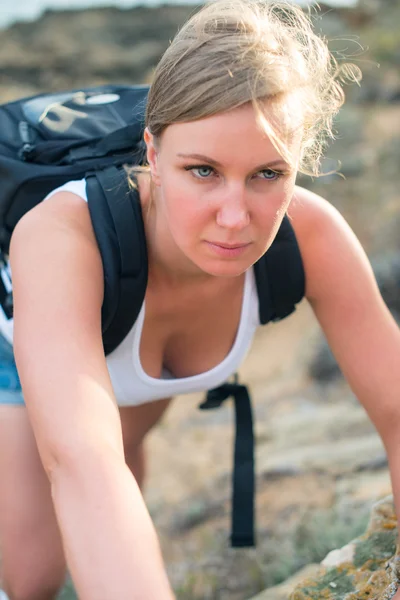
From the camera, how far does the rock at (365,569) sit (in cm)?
182

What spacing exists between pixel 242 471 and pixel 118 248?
1.12m

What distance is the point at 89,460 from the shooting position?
4.58ft

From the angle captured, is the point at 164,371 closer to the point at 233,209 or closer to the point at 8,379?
the point at 8,379

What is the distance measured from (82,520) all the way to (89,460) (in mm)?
104

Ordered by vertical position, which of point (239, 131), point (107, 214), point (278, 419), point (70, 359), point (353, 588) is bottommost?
point (278, 419)

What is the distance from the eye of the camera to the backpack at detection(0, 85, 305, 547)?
177 cm

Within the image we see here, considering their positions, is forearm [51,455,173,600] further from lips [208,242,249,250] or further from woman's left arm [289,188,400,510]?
woman's left arm [289,188,400,510]

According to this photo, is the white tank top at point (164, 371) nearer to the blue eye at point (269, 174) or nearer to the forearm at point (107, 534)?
the blue eye at point (269, 174)

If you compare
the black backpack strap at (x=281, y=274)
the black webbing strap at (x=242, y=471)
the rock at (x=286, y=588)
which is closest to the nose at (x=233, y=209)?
the black backpack strap at (x=281, y=274)

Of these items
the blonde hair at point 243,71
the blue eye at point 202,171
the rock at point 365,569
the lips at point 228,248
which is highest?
the blonde hair at point 243,71

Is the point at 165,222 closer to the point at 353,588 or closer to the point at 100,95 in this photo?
the point at 100,95

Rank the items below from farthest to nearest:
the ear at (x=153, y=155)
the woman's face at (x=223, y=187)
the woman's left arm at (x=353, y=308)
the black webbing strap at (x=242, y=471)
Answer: the black webbing strap at (x=242, y=471), the woman's left arm at (x=353, y=308), the ear at (x=153, y=155), the woman's face at (x=223, y=187)

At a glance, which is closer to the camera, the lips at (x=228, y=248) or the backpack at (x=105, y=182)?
the lips at (x=228, y=248)

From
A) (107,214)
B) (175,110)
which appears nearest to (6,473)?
(107,214)
